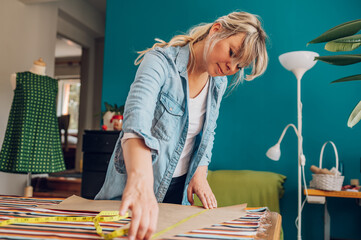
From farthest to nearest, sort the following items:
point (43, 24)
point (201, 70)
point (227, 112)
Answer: point (43, 24)
point (227, 112)
point (201, 70)

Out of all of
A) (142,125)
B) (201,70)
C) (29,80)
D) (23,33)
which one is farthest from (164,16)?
(142,125)

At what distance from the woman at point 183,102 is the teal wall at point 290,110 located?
1755 millimetres

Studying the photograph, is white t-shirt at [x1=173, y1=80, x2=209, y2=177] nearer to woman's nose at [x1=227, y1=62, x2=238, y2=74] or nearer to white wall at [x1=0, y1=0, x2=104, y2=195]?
woman's nose at [x1=227, y1=62, x2=238, y2=74]

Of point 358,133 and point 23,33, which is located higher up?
point 23,33

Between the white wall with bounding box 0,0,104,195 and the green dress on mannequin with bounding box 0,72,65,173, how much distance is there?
85cm

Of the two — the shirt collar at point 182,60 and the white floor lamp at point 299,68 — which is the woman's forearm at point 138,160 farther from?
the white floor lamp at point 299,68

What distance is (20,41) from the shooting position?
4.08m

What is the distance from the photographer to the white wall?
3859 mm

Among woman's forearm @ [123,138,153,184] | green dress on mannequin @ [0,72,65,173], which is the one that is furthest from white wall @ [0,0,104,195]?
woman's forearm @ [123,138,153,184]

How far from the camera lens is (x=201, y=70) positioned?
1152 mm

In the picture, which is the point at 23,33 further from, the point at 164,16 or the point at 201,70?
the point at 201,70

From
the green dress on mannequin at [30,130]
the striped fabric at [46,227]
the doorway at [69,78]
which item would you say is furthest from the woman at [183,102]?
the doorway at [69,78]

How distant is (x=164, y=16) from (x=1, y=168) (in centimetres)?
219

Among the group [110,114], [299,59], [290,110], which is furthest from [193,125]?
[110,114]
